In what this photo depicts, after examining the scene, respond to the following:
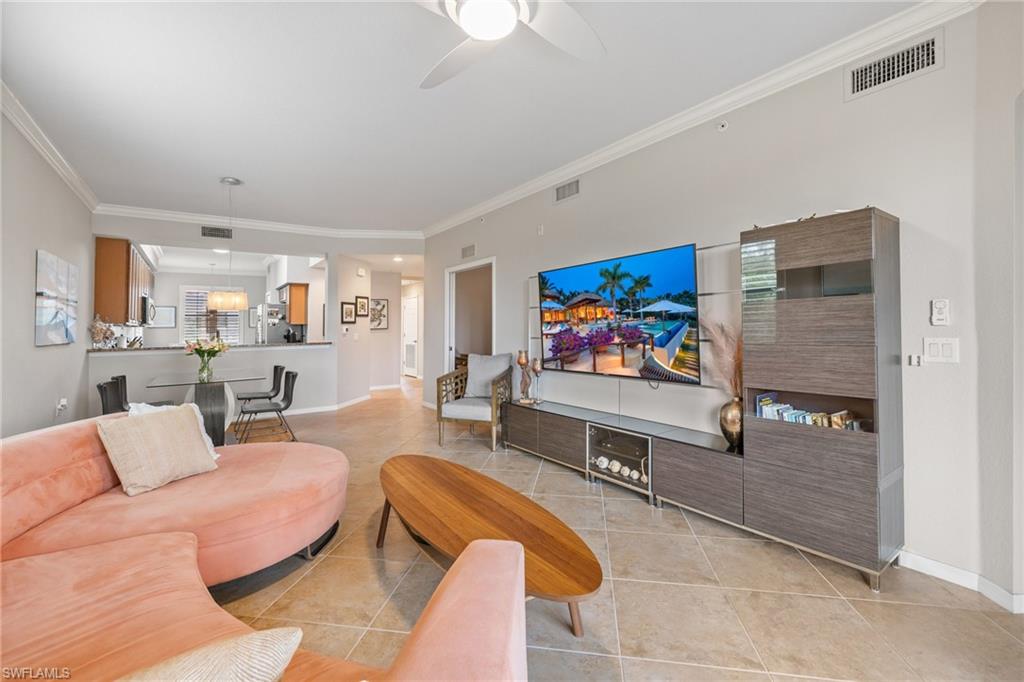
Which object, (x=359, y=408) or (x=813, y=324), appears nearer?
(x=813, y=324)

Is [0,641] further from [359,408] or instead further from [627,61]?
[359,408]

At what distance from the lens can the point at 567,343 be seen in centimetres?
368

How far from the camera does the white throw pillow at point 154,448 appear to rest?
1.87 meters

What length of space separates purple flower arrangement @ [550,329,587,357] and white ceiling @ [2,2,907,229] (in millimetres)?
1643

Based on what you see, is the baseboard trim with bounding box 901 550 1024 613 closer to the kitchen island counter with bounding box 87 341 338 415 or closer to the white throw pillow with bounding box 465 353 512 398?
the white throw pillow with bounding box 465 353 512 398

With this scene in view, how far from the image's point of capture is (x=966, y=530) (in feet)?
6.12

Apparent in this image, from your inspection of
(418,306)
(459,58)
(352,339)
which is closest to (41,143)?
(459,58)

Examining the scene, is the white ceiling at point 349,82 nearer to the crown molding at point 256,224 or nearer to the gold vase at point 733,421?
the crown molding at point 256,224

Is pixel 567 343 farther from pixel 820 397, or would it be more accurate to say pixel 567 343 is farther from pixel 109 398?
pixel 109 398

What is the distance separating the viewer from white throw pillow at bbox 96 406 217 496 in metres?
1.87

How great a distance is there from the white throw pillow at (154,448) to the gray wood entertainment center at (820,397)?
2826mm

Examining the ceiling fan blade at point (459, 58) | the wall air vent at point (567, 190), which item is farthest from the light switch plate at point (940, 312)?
the wall air vent at point (567, 190)

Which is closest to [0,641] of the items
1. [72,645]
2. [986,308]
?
[72,645]

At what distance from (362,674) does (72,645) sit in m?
0.78
